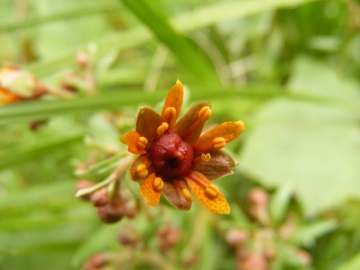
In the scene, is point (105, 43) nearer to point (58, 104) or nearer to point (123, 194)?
point (58, 104)

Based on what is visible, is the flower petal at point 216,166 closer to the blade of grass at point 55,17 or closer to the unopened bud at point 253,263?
the unopened bud at point 253,263

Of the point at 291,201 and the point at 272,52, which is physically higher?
the point at 272,52

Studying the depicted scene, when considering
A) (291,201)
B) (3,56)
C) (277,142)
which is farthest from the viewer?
(3,56)

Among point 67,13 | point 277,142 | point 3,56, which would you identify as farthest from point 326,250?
point 3,56

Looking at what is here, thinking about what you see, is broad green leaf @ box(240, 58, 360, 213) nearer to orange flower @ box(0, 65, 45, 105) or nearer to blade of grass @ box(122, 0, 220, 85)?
blade of grass @ box(122, 0, 220, 85)

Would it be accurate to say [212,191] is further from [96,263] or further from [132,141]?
[96,263]

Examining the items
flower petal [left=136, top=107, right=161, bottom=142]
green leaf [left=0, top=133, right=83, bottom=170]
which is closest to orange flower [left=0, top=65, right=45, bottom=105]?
green leaf [left=0, top=133, right=83, bottom=170]

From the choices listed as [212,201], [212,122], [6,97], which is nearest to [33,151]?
[6,97]
